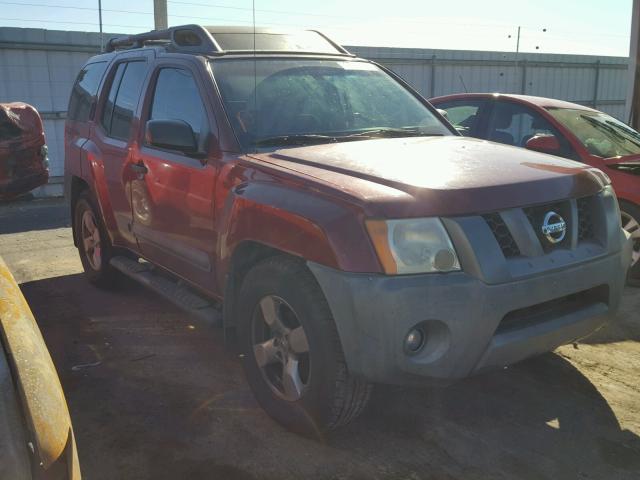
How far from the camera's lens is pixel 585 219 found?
2994mm

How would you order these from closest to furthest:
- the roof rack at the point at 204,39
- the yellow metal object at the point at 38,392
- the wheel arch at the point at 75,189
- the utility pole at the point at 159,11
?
the yellow metal object at the point at 38,392 → the roof rack at the point at 204,39 → the wheel arch at the point at 75,189 → the utility pole at the point at 159,11

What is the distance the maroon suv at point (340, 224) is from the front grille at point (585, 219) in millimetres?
10

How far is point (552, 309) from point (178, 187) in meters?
2.19

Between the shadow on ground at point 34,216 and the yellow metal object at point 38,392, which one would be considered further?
the shadow on ground at point 34,216

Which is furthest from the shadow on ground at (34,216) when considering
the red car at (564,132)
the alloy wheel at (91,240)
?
the red car at (564,132)

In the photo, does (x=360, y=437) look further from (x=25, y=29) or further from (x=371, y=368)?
(x=25, y=29)

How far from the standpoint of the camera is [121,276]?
5375 millimetres

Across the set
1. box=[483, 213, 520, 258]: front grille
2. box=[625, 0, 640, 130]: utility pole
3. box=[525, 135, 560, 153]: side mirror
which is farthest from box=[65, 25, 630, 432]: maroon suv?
box=[625, 0, 640, 130]: utility pole

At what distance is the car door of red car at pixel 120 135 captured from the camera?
4.36m

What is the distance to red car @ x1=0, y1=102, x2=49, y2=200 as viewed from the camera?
479 cm

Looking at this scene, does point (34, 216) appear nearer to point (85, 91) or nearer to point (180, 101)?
point (85, 91)

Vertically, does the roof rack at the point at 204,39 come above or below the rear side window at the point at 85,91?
above

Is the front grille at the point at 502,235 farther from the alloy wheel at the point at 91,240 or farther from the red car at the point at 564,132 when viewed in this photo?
the alloy wheel at the point at 91,240

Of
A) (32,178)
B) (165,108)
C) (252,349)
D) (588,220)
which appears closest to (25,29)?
(32,178)
